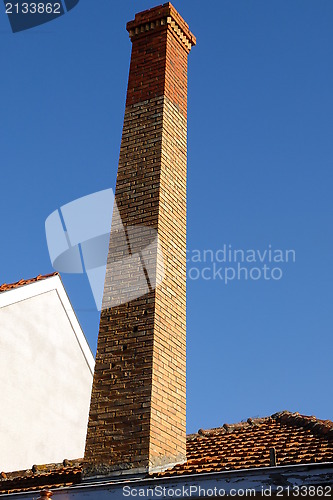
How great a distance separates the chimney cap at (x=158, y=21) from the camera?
381 inches

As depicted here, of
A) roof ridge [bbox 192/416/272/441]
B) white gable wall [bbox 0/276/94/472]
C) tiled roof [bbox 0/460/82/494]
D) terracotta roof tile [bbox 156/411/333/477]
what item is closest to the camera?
terracotta roof tile [bbox 156/411/333/477]

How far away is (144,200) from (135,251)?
678 mm

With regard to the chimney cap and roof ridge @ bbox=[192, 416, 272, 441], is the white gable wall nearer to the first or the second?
roof ridge @ bbox=[192, 416, 272, 441]

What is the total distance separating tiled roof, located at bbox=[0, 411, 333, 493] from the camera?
6.50m

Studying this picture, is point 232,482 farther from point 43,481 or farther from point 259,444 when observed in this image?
point 43,481

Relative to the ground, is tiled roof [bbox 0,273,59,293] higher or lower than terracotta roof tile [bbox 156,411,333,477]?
higher

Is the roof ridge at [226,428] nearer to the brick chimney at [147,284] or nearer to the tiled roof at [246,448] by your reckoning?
the tiled roof at [246,448]

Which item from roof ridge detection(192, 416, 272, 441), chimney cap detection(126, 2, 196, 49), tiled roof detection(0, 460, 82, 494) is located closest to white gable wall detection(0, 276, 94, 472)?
tiled roof detection(0, 460, 82, 494)

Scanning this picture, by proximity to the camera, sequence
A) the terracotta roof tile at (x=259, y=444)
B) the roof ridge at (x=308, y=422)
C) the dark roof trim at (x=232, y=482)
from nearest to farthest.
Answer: the dark roof trim at (x=232, y=482) → the terracotta roof tile at (x=259, y=444) → the roof ridge at (x=308, y=422)

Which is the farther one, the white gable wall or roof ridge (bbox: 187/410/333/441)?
the white gable wall

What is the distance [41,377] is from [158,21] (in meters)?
7.37

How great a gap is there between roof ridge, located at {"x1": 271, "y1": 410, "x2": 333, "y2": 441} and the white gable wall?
558cm

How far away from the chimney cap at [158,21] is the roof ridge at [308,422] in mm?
5464

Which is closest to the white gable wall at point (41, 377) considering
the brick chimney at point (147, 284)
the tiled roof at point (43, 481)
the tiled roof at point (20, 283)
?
the tiled roof at point (20, 283)
